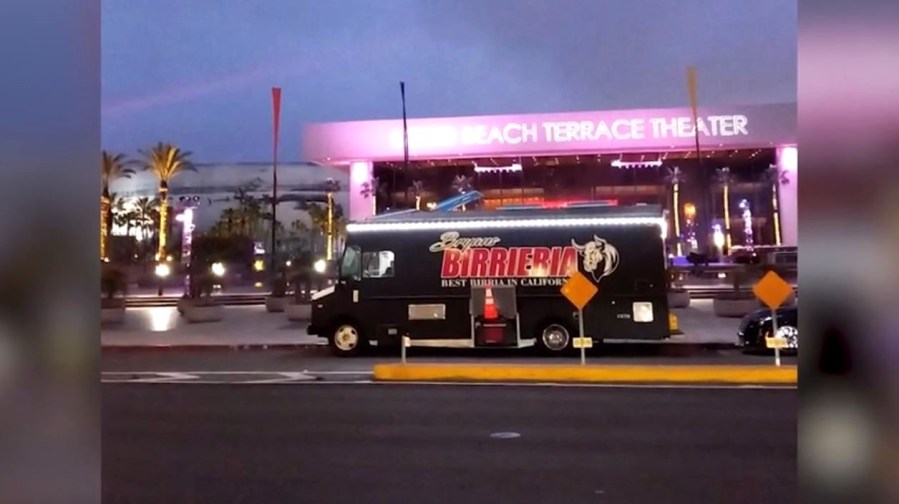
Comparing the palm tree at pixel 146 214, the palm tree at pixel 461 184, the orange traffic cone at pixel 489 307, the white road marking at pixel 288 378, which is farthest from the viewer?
the palm tree at pixel 146 214

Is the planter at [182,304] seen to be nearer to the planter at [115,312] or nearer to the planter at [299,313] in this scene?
the planter at [115,312]

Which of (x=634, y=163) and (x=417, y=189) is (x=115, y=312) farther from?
(x=634, y=163)

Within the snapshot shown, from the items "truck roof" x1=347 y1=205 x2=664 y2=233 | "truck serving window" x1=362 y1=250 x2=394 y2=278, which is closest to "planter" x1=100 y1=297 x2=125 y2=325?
"truck serving window" x1=362 y1=250 x2=394 y2=278

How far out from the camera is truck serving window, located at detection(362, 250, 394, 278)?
1992 cm

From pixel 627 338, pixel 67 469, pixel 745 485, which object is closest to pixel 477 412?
pixel 745 485

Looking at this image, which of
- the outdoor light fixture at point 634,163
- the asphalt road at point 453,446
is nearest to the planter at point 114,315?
the asphalt road at point 453,446

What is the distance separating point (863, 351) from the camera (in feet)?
5.62

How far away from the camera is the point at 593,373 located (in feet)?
48.4

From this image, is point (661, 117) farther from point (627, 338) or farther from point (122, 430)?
point (122, 430)

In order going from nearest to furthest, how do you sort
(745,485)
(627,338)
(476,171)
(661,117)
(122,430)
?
(745,485), (122,430), (627,338), (661,117), (476,171)

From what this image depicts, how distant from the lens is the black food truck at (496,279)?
18859 mm

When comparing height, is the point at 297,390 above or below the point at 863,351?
below

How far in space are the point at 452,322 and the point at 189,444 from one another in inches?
405

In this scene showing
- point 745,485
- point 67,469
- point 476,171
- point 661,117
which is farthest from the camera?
point 476,171
